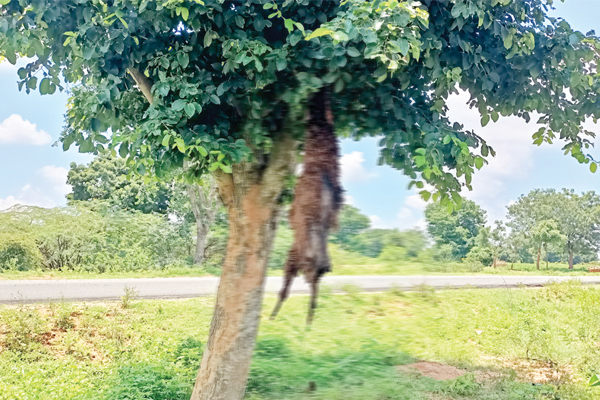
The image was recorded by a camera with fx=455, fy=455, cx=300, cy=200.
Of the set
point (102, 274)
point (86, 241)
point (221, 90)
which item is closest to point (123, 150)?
point (221, 90)

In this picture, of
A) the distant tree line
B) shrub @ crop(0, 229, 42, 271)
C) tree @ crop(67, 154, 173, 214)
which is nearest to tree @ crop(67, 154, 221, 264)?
tree @ crop(67, 154, 173, 214)

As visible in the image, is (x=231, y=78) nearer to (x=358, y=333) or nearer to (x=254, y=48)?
(x=254, y=48)

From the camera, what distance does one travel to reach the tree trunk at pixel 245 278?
11.5 feet

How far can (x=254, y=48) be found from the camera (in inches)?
110

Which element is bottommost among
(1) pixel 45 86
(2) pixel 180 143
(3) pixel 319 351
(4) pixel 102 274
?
(3) pixel 319 351

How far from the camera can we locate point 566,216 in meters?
19.4

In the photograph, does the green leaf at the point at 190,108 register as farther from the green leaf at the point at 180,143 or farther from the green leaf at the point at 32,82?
the green leaf at the point at 32,82

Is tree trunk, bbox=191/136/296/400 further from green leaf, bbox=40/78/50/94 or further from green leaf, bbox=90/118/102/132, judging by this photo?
green leaf, bbox=40/78/50/94

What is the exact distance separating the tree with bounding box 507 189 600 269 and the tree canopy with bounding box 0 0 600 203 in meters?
17.2

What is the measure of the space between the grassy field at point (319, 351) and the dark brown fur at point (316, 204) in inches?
70.7

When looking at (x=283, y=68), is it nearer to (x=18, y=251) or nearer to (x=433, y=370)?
(x=433, y=370)

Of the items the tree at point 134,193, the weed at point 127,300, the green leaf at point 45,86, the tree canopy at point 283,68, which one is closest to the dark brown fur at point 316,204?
the tree canopy at point 283,68

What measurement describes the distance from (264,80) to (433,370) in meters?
4.01

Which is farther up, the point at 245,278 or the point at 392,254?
the point at 392,254
